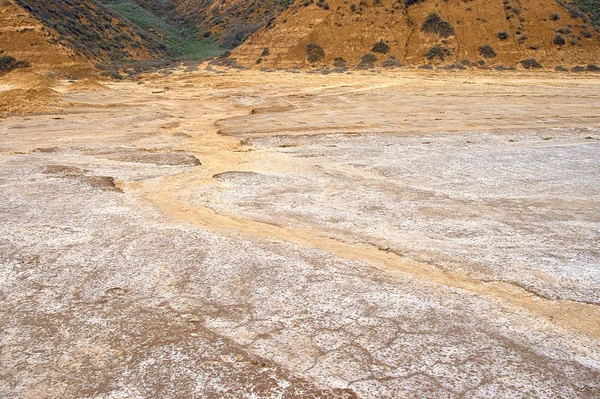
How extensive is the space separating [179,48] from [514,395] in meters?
46.7

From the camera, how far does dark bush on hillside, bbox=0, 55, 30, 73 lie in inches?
1182

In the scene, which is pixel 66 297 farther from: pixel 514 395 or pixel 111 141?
pixel 111 141

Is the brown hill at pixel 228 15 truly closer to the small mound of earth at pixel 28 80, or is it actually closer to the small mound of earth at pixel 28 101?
the small mound of earth at pixel 28 80

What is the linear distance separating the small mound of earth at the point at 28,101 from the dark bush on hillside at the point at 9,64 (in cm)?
1270

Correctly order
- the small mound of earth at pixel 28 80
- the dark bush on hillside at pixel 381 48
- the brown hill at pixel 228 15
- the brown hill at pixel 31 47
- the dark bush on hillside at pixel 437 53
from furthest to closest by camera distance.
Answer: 1. the brown hill at pixel 228 15
2. the dark bush on hillside at pixel 381 48
3. the dark bush on hillside at pixel 437 53
4. the brown hill at pixel 31 47
5. the small mound of earth at pixel 28 80

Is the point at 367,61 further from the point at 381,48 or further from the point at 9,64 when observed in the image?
the point at 9,64

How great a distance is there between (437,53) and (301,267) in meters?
28.5

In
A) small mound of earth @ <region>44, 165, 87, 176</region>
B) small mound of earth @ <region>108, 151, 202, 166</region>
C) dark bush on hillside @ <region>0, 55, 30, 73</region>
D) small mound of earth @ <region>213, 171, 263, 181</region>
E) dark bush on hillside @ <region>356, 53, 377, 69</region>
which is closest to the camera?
small mound of earth @ <region>213, 171, 263, 181</region>

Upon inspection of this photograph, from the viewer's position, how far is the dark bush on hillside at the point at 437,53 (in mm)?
31250

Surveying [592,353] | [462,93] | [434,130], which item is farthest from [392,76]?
[592,353]

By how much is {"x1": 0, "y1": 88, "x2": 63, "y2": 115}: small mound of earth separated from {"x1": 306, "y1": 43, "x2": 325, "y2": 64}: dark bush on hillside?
52.8 feet

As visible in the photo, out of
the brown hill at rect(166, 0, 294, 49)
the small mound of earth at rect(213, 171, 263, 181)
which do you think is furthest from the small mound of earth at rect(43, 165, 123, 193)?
the brown hill at rect(166, 0, 294, 49)

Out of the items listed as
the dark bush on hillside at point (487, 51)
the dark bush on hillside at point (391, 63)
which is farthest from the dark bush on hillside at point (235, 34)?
the dark bush on hillside at point (487, 51)

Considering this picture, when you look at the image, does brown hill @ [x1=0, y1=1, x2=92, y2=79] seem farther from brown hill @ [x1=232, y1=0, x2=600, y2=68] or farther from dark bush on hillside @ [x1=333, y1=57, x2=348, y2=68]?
dark bush on hillside @ [x1=333, y1=57, x2=348, y2=68]
